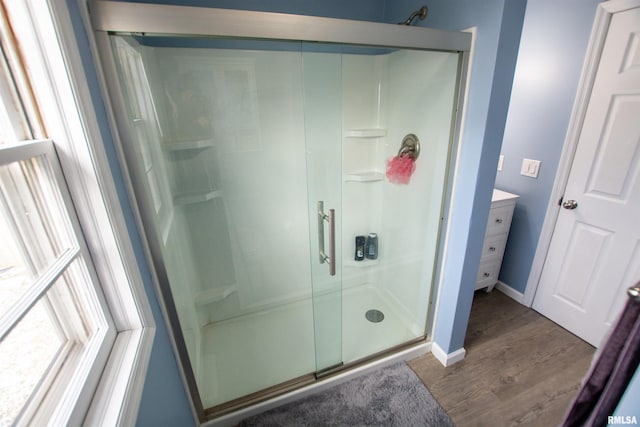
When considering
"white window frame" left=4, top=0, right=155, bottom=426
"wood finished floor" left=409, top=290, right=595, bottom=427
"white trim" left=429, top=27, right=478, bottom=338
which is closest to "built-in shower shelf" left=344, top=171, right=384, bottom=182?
"white trim" left=429, top=27, right=478, bottom=338

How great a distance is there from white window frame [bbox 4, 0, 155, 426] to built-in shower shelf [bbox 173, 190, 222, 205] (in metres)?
0.87

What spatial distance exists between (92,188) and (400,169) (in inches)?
68.3

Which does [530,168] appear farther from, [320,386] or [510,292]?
[320,386]

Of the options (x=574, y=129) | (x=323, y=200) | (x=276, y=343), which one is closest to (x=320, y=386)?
(x=276, y=343)

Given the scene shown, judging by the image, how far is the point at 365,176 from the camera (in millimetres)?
2148

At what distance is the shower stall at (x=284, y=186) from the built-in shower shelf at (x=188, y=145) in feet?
0.04

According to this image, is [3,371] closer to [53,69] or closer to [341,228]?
[53,69]

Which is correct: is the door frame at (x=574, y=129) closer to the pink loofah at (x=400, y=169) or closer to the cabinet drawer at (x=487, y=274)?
the cabinet drawer at (x=487, y=274)

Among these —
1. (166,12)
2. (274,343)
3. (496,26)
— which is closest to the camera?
(166,12)

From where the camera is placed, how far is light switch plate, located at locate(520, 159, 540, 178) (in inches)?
79.2

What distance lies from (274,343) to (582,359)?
77.6 inches

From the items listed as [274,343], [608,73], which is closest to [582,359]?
[608,73]

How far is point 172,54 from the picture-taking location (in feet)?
4.93

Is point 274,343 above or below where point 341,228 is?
below
